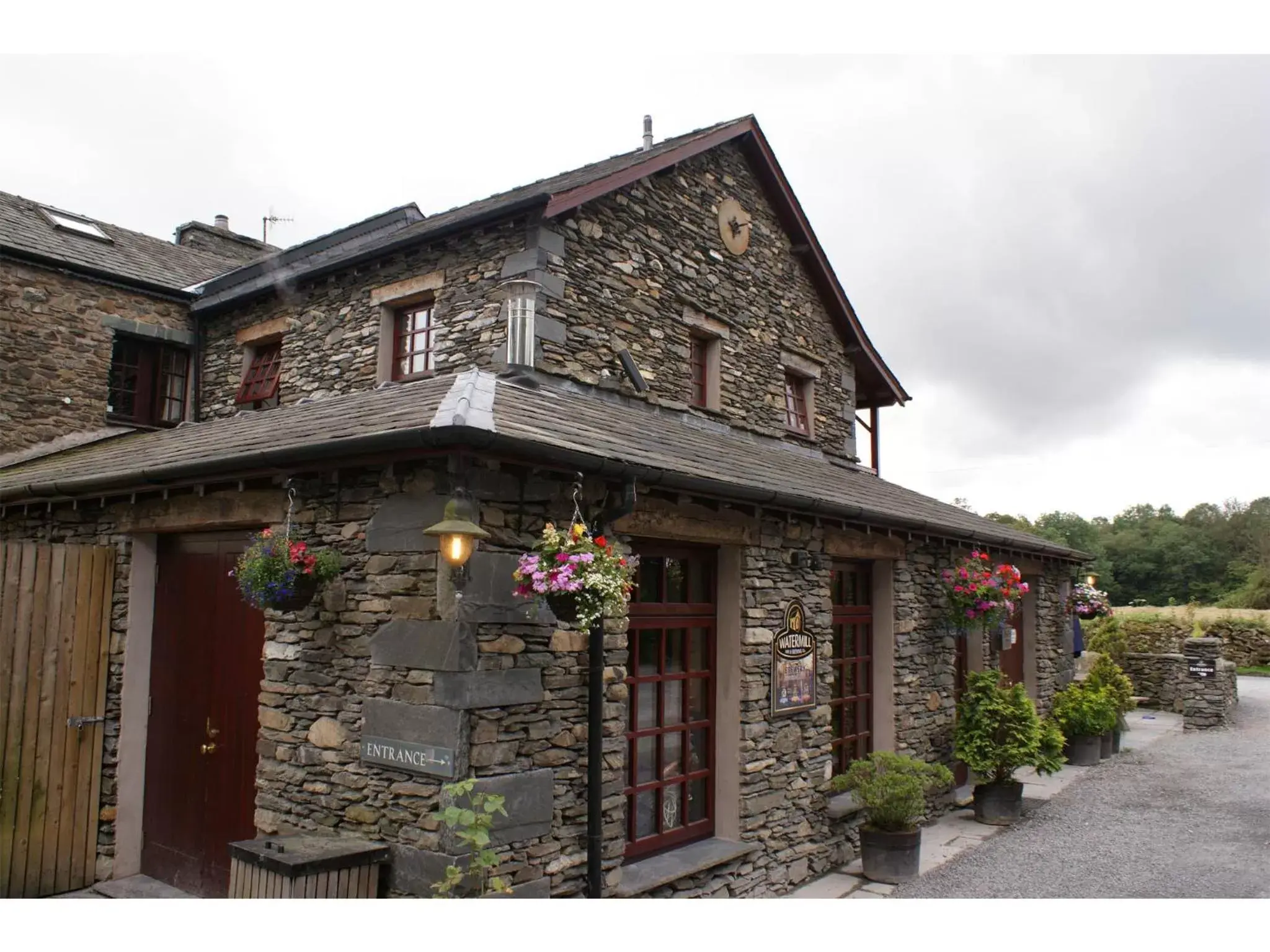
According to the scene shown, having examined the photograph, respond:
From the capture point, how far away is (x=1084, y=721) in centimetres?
1314

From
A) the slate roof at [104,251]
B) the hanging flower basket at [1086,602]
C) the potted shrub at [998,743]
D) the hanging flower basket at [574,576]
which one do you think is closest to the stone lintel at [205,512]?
the hanging flower basket at [574,576]

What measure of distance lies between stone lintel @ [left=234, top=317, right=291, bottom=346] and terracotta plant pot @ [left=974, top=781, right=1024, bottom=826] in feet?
29.5

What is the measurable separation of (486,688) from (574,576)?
2.54ft

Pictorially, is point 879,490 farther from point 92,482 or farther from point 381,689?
point 92,482

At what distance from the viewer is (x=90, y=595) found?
7074 mm

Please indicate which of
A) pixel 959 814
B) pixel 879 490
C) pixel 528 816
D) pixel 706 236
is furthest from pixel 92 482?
pixel 959 814

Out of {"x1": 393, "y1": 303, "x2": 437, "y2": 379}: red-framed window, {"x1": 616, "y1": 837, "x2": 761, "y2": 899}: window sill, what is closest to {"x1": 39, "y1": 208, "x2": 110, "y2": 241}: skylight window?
{"x1": 393, "y1": 303, "x2": 437, "y2": 379}: red-framed window

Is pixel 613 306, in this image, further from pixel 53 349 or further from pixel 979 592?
pixel 53 349

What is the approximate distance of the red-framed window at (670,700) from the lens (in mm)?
6652

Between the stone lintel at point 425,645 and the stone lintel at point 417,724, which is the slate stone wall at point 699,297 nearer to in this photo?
the stone lintel at point 425,645

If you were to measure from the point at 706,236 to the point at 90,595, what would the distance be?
6903 millimetres

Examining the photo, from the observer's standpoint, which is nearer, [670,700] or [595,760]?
[595,760]

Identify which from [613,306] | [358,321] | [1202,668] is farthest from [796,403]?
[1202,668]

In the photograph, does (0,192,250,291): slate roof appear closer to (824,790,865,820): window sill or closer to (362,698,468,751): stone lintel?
(362,698,468,751): stone lintel
